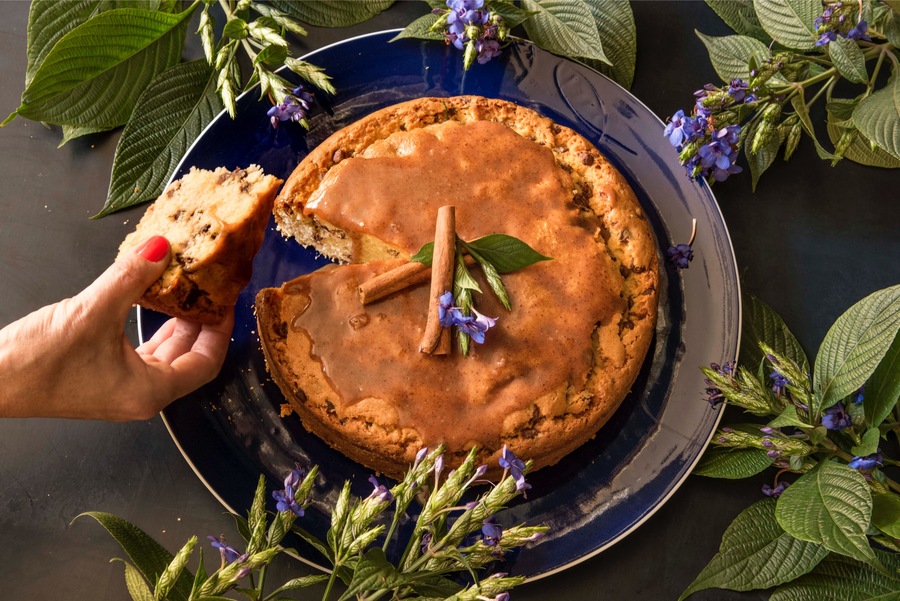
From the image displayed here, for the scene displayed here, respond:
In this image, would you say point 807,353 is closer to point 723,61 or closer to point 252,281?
point 723,61

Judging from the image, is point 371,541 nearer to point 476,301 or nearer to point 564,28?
point 476,301

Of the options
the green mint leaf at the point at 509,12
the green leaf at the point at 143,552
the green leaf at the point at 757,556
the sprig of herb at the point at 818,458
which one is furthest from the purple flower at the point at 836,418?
the green leaf at the point at 143,552

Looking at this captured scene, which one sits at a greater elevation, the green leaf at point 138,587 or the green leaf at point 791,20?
the green leaf at point 791,20

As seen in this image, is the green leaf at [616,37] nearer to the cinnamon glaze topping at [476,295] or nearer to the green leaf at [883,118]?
the cinnamon glaze topping at [476,295]

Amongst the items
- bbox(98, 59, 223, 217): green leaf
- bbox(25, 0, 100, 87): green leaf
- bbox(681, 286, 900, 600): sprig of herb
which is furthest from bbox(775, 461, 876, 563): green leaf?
bbox(25, 0, 100, 87): green leaf

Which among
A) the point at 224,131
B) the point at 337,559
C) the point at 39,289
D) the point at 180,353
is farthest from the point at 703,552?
the point at 39,289

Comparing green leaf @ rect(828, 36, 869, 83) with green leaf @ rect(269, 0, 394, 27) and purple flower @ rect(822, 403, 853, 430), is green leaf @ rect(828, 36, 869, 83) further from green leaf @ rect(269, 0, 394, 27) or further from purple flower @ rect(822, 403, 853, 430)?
green leaf @ rect(269, 0, 394, 27)
